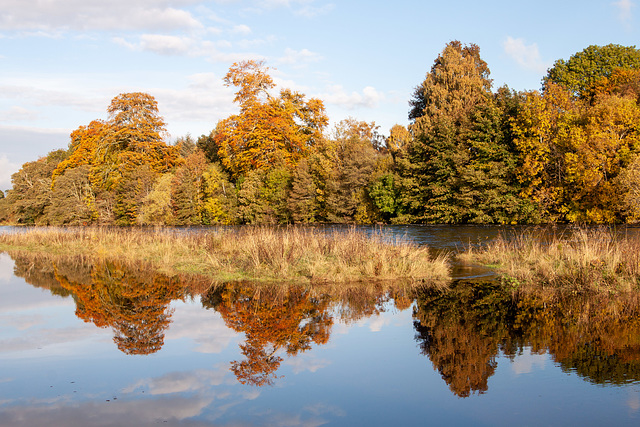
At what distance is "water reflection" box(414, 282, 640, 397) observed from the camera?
776cm

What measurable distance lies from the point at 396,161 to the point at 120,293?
109 feet

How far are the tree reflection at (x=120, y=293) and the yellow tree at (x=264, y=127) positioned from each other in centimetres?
3173

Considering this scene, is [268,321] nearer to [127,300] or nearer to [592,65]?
[127,300]

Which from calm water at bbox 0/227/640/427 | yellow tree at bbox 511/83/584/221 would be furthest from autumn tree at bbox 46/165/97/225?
calm water at bbox 0/227/640/427

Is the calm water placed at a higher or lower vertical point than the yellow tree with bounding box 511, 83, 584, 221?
lower

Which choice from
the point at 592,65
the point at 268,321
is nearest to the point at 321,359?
the point at 268,321

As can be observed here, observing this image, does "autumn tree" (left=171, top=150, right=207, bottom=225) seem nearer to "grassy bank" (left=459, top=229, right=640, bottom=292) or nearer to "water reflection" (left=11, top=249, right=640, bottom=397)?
"water reflection" (left=11, top=249, right=640, bottom=397)

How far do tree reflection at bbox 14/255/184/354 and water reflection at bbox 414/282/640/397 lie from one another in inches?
212

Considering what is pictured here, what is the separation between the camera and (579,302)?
1213 cm

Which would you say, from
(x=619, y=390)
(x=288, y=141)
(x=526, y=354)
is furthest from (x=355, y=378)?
(x=288, y=141)

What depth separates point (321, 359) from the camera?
8.75 meters

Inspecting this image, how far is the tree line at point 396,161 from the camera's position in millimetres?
34500

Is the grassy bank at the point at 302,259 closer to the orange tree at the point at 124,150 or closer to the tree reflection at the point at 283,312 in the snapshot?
the tree reflection at the point at 283,312

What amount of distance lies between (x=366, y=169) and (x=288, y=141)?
528 inches
